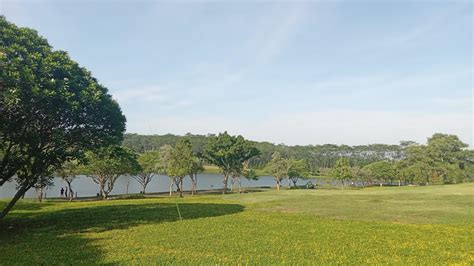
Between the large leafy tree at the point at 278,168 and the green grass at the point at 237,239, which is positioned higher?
the large leafy tree at the point at 278,168

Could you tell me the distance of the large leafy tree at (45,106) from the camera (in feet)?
74.5

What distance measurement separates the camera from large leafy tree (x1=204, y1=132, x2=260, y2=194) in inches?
3802

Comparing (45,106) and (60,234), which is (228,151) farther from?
(45,106)

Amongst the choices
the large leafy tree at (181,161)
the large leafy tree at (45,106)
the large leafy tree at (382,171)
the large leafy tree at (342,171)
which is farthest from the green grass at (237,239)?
the large leafy tree at (382,171)

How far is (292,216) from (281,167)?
78.3 metres

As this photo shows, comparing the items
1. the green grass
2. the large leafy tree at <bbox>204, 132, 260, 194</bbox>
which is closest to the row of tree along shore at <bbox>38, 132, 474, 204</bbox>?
the large leafy tree at <bbox>204, 132, 260, 194</bbox>

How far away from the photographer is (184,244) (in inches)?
842

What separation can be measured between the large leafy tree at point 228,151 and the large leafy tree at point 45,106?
65.7 metres

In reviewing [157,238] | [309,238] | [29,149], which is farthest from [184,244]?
[29,149]

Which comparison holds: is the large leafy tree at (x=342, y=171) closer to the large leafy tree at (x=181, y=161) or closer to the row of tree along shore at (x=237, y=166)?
the row of tree along shore at (x=237, y=166)

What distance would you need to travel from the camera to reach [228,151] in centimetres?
9550

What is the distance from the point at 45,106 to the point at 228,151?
7218 centimetres

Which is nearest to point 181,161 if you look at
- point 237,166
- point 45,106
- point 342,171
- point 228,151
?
point 228,151

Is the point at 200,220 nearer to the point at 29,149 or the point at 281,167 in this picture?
the point at 29,149
